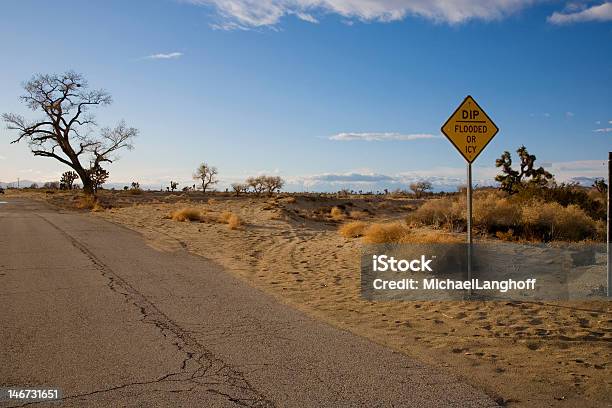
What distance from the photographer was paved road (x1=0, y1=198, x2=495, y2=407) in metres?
4.93

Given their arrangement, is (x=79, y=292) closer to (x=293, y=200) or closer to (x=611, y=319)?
(x=611, y=319)

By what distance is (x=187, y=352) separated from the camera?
614 cm

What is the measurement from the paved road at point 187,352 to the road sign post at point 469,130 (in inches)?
162

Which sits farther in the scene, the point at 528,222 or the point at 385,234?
the point at 528,222

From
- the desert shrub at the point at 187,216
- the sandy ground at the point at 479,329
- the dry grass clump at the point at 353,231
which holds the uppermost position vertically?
the desert shrub at the point at 187,216

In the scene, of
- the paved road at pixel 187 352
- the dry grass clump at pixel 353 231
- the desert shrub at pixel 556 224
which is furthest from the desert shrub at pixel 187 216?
the paved road at pixel 187 352

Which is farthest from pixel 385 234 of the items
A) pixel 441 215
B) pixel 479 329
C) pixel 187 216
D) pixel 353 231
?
pixel 187 216

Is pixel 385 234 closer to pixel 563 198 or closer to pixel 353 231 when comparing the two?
pixel 353 231

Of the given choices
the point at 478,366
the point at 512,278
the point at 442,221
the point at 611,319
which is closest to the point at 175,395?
the point at 478,366

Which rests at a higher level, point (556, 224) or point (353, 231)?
point (556, 224)

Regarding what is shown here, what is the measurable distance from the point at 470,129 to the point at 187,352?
245 inches

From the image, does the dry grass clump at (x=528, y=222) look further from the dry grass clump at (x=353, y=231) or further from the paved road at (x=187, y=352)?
the paved road at (x=187, y=352)

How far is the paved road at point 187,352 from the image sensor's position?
4930mm

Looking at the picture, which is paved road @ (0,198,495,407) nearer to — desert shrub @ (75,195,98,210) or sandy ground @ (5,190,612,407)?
sandy ground @ (5,190,612,407)
